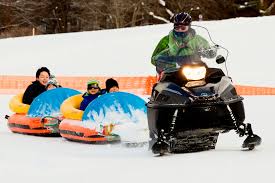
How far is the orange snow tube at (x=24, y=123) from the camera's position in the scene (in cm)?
1201

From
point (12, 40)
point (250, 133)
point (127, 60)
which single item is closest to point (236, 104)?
point (250, 133)

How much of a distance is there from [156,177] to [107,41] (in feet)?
91.8

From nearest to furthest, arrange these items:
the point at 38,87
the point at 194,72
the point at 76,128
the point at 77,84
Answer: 1. the point at 194,72
2. the point at 76,128
3. the point at 38,87
4. the point at 77,84

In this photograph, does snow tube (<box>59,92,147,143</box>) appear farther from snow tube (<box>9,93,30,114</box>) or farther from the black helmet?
snow tube (<box>9,93,30,114</box>)

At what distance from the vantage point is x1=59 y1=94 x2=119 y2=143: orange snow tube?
10.2 metres

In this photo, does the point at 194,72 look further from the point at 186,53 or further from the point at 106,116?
the point at 106,116

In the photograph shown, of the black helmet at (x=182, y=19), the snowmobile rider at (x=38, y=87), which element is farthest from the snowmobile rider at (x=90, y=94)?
the black helmet at (x=182, y=19)

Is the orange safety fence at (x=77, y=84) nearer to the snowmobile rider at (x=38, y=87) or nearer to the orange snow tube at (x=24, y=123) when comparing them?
the snowmobile rider at (x=38, y=87)

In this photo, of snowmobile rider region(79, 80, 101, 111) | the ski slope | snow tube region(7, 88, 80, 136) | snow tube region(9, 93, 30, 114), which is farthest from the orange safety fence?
snowmobile rider region(79, 80, 101, 111)

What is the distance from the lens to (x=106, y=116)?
10109mm

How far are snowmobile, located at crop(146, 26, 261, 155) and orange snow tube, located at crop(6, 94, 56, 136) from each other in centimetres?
395

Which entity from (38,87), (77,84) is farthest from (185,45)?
(77,84)

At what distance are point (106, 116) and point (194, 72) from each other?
2.22 metres

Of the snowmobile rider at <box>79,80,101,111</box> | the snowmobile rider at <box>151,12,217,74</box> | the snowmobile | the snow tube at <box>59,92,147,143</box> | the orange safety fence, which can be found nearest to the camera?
the snowmobile
